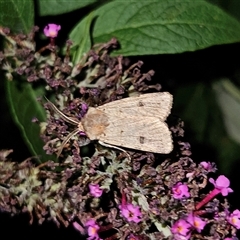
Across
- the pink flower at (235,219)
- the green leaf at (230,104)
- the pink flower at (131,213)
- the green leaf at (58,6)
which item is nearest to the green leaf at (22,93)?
the green leaf at (58,6)

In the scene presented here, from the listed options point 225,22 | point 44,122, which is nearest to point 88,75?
point 44,122

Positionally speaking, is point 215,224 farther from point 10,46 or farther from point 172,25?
point 10,46

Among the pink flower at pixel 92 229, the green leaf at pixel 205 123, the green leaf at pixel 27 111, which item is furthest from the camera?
the green leaf at pixel 205 123

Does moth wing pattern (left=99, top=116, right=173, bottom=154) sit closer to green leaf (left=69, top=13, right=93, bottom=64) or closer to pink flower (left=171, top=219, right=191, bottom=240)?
pink flower (left=171, top=219, right=191, bottom=240)

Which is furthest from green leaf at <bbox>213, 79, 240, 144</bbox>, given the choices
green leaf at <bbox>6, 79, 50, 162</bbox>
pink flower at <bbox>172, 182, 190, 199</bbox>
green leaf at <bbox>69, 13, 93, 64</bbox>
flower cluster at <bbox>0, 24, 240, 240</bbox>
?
pink flower at <bbox>172, 182, 190, 199</bbox>

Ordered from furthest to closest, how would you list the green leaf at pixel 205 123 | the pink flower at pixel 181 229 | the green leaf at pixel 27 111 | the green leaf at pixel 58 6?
the green leaf at pixel 205 123 → the green leaf at pixel 58 6 → the green leaf at pixel 27 111 → the pink flower at pixel 181 229

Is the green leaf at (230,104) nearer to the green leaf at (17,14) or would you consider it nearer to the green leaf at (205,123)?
the green leaf at (205,123)
